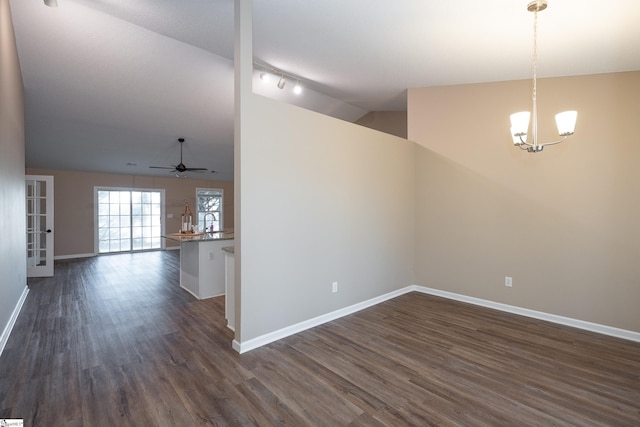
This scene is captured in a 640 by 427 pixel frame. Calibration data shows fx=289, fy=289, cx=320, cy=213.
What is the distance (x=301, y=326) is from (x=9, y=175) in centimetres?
361

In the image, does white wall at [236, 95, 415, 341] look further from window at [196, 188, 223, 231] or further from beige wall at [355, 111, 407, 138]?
window at [196, 188, 223, 231]

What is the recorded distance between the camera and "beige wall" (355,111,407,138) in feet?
19.2

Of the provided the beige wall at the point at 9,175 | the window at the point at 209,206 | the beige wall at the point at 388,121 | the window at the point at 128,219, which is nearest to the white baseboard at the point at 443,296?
the beige wall at the point at 9,175

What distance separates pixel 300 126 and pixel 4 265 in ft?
10.6

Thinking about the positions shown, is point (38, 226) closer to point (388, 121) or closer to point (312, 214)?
point (312, 214)

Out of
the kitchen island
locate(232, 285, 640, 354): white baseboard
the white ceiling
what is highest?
the white ceiling

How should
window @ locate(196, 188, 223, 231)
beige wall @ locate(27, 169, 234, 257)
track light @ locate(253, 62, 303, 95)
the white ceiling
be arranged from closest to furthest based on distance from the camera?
1. the white ceiling
2. track light @ locate(253, 62, 303, 95)
3. beige wall @ locate(27, 169, 234, 257)
4. window @ locate(196, 188, 223, 231)

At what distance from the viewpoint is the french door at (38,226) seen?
5520 mm

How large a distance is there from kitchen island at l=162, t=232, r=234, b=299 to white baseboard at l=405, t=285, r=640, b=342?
119 inches

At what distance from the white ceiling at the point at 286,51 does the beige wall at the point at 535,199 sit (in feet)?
1.04

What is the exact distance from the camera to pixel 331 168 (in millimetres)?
3379

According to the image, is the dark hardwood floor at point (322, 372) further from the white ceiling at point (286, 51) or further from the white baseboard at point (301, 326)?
the white ceiling at point (286, 51)

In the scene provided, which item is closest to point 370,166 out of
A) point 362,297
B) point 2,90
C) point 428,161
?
point 428,161

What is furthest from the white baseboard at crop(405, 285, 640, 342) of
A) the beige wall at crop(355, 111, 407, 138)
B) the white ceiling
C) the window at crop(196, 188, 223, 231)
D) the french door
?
the window at crop(196, 188, 223, 231)
